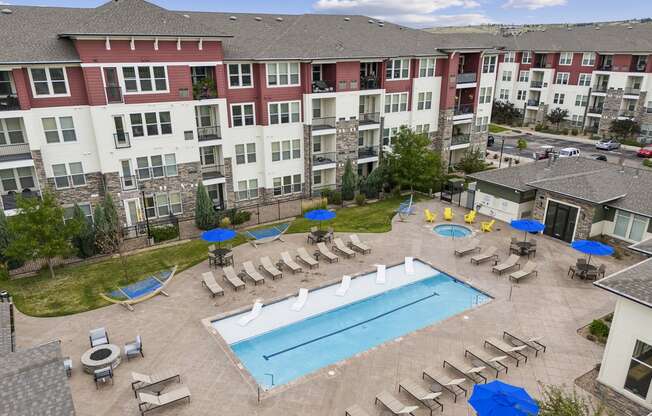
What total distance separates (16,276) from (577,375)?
27079 millimetres

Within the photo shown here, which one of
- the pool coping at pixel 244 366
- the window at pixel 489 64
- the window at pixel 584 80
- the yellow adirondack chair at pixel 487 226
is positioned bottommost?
the pool coping at pixel 244 366

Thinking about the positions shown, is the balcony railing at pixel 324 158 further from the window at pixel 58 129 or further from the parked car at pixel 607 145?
the parked car at pixel 607 145

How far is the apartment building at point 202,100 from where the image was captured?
25250mm

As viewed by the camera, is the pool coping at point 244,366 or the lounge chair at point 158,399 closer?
the lounge chair at point 158,399

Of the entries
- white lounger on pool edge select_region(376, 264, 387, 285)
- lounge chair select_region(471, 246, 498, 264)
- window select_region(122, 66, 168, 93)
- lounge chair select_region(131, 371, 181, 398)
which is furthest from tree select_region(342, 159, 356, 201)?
lounge chair select_region(131, 371, 181, 398)

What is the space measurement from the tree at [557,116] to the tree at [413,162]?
3766cm

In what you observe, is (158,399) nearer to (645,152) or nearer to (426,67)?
(426,67)

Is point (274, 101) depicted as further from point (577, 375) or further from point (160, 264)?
point (577, 375)

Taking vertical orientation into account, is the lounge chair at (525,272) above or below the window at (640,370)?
below

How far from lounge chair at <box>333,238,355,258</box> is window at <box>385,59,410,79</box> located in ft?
55.3

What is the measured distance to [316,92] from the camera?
33312mm

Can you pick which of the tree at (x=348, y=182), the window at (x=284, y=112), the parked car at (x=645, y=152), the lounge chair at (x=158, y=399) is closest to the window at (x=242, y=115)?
the window at (x=284, y=112)

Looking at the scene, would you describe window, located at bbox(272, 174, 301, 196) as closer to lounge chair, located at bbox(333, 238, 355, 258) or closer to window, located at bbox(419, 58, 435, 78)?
lounge chair, located at bbox(333, 238, 355, 258)

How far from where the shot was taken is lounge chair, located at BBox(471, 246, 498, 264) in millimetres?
24766
